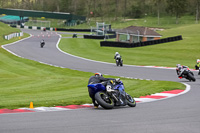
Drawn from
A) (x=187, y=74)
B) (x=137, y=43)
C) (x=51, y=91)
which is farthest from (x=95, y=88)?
(x=137, y=43)

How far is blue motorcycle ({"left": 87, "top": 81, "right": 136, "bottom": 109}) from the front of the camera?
40.6 ft

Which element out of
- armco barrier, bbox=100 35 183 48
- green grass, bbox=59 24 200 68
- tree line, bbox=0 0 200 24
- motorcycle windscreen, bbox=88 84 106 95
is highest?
tree line, bbox=0 0 200 24

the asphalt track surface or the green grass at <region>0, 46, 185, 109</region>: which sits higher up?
the asphalt track surface

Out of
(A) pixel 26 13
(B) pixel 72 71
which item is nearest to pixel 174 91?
(B) pixel 72 71

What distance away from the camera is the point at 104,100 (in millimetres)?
12492

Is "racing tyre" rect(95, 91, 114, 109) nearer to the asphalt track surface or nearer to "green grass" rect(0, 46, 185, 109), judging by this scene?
the asphalt track surface

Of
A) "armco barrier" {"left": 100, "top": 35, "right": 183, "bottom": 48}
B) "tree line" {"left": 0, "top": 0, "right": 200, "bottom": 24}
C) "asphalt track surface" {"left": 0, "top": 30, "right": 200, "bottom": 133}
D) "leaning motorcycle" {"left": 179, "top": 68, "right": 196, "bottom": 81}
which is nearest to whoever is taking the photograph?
"asphalt track surface" {"left": 0, "top": 30, "right": 200, "bottom": 133}

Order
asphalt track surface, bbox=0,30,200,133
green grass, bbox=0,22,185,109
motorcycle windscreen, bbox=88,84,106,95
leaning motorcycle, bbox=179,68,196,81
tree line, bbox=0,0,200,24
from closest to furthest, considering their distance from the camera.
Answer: asphalt track surface, bbox=0,30,200,133 → motorcycle windscreen, bbox=88,84,106,95 → green grass, bbox=0,22,185,109 → leaning motorcycle, bbox=179,68,196,81 → tree line, bbox=0,0,200,24

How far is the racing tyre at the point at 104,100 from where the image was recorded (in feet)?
40.1

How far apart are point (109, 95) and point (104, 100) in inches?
12.3

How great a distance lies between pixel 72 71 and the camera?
3262 cm

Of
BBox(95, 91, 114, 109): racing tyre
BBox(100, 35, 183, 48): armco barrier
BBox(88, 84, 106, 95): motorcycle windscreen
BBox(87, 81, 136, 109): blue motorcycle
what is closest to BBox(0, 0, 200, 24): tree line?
BBox(100, 35, 183, 48): armco barrier

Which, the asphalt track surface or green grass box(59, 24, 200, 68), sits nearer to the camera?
the asphalt track surface

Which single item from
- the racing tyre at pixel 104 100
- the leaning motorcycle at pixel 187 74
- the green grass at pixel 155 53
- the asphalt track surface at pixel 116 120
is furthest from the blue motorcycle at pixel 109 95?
the green grass at pixel 155 53
